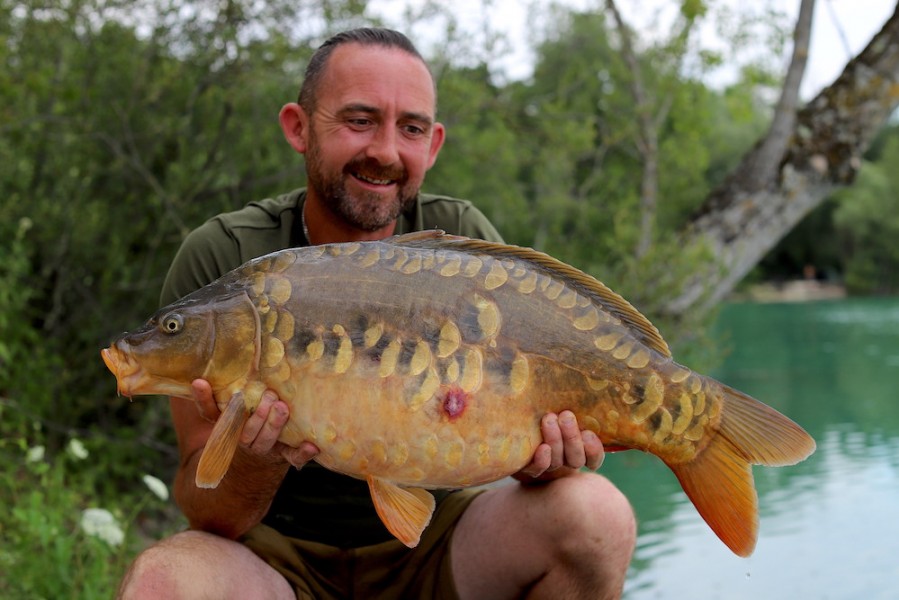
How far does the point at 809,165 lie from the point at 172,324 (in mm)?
3285

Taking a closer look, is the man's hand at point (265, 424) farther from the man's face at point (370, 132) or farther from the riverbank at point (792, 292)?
the riverbank at point (792, 292)

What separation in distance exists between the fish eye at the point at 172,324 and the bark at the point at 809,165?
3.07m

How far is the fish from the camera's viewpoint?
1389 mm

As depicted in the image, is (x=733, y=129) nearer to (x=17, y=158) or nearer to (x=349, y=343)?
(x=17, y=158)

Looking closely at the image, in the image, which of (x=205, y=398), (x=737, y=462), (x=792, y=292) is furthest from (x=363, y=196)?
(x=792, y=292)

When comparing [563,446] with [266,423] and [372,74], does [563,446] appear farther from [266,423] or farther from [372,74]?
[372,74]

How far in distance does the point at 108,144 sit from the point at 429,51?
1.84 metres

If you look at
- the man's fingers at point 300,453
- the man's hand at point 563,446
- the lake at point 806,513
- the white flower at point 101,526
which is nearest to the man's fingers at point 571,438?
the man's hand at point 563,446

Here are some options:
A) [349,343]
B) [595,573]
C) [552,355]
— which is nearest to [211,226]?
[349,343]

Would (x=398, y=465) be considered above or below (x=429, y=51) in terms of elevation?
below

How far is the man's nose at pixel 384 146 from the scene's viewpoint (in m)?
1.89

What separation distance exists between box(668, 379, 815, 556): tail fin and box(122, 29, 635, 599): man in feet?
0.87

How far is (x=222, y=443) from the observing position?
1383 millimetres

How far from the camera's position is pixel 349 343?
1.39 m
